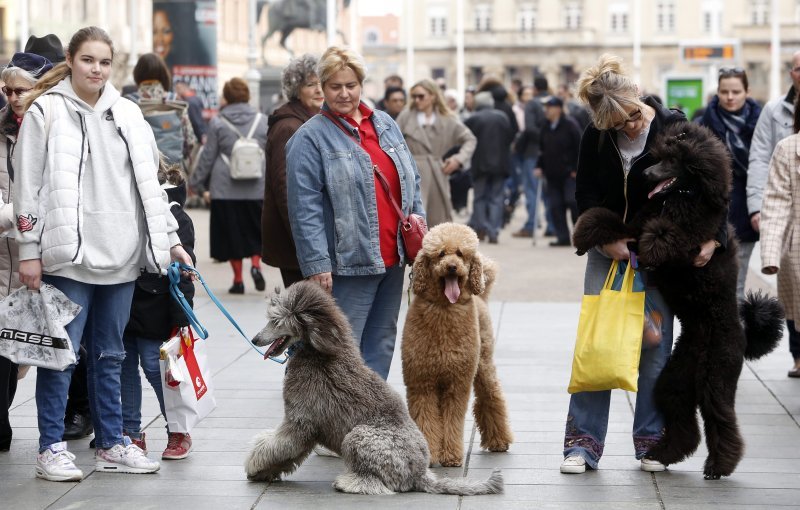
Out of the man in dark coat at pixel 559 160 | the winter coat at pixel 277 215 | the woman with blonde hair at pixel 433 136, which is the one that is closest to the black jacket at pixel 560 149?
the man in dark coat at pixel 559 160

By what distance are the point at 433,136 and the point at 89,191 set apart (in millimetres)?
7465

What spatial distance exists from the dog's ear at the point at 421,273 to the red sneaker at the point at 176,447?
51.6 inches

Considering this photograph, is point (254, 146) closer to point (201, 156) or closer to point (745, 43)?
point (201, 156)

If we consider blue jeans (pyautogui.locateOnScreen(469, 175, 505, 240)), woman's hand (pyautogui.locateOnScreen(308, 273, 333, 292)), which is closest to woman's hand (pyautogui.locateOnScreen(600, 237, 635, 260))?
woman's hand (pyautogui.locateOnScreen(308, 273, 333, 292))

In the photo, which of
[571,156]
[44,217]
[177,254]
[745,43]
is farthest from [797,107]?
[745,43]

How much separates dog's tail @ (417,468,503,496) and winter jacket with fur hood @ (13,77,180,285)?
4.76ft

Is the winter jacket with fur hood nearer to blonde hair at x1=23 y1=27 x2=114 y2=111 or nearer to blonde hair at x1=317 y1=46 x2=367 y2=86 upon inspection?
blonde hair at x1=23 y1=27 x2=114 y2=111

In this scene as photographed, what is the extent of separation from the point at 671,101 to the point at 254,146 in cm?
2045

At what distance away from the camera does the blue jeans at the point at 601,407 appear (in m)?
6.11

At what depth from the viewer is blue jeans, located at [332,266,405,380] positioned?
6.35 m

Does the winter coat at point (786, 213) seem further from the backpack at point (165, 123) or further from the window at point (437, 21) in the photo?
the window at point (437, 21)

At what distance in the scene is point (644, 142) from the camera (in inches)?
235

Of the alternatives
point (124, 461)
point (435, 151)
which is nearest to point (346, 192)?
point (124, 461)

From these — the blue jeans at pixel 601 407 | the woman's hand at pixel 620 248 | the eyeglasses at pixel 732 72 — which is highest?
the eyeglasses at pixel 732 72
